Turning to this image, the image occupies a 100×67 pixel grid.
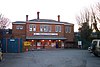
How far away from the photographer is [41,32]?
275 ft

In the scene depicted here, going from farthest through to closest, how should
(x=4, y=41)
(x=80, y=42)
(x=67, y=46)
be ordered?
1. (x=67, y=46)
2. (x=80, y=42)
3. (x=4, y=41)

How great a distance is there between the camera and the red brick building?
Result: 83125 mm

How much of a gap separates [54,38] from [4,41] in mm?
29540

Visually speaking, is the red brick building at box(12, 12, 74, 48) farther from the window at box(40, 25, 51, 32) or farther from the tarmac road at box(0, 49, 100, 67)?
the tarmac road at box(0, 49, 100, 67)

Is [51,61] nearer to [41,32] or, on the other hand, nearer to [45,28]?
[41,32]

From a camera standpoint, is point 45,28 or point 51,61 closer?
point 51,61

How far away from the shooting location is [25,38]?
273 feet

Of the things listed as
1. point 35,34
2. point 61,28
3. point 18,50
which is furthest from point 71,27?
point 18,50

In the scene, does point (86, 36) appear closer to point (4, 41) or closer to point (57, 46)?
point (57, 46)

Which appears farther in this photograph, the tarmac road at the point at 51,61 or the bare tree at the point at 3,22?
the bare tree at the point at 3,22

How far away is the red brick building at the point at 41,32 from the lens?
83.1 metres

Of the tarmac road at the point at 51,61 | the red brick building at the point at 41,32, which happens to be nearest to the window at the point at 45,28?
the red brick building at the point at 41,32

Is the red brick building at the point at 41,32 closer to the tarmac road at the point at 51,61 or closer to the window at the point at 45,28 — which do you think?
the window at the point at 45,28

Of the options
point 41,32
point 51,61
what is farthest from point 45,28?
point 51,61
